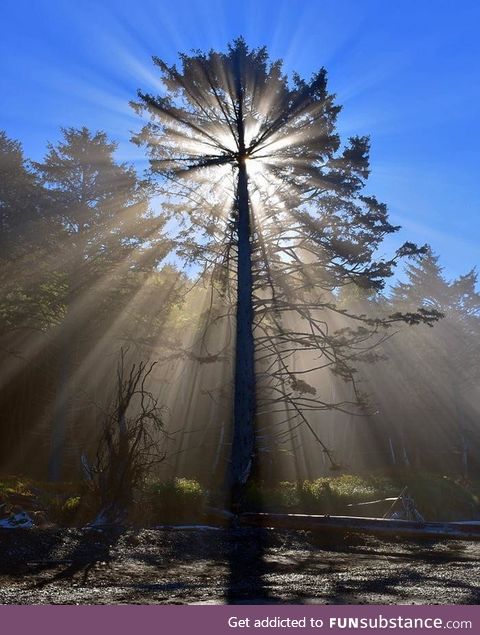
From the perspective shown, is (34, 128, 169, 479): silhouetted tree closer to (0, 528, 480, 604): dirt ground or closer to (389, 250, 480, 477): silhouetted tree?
(0, 528, 480, 604): dirt ground

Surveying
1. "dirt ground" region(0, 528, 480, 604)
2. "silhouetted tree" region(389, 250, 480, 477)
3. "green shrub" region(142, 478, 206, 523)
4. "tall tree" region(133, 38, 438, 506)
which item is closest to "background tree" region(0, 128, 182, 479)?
"tall tree" region(133, 38, 438, 506)

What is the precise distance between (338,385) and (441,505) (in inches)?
532

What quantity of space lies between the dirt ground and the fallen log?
0.20m

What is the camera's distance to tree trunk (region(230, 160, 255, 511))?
1352cm

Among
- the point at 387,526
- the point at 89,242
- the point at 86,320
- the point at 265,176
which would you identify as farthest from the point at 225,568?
the point at 89,242

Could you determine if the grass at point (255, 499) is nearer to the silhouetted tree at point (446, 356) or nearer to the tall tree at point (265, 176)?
the tall tree at point (265, 176)

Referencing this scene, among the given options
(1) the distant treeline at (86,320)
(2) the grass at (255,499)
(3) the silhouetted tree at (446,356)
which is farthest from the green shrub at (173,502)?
(3) the silhouetted tree at (446,356)

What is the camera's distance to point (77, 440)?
23.9m

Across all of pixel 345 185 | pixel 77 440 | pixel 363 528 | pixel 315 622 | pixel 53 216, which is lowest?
pixel 315 622

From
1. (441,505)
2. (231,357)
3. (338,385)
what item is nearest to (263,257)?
(231,357)

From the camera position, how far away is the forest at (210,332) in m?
13.7

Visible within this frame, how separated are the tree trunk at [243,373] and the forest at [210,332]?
5 cm

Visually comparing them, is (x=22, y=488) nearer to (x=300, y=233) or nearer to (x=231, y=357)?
(x=231, y=357)

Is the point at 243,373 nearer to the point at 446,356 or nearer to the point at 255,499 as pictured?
the point at 255,499
